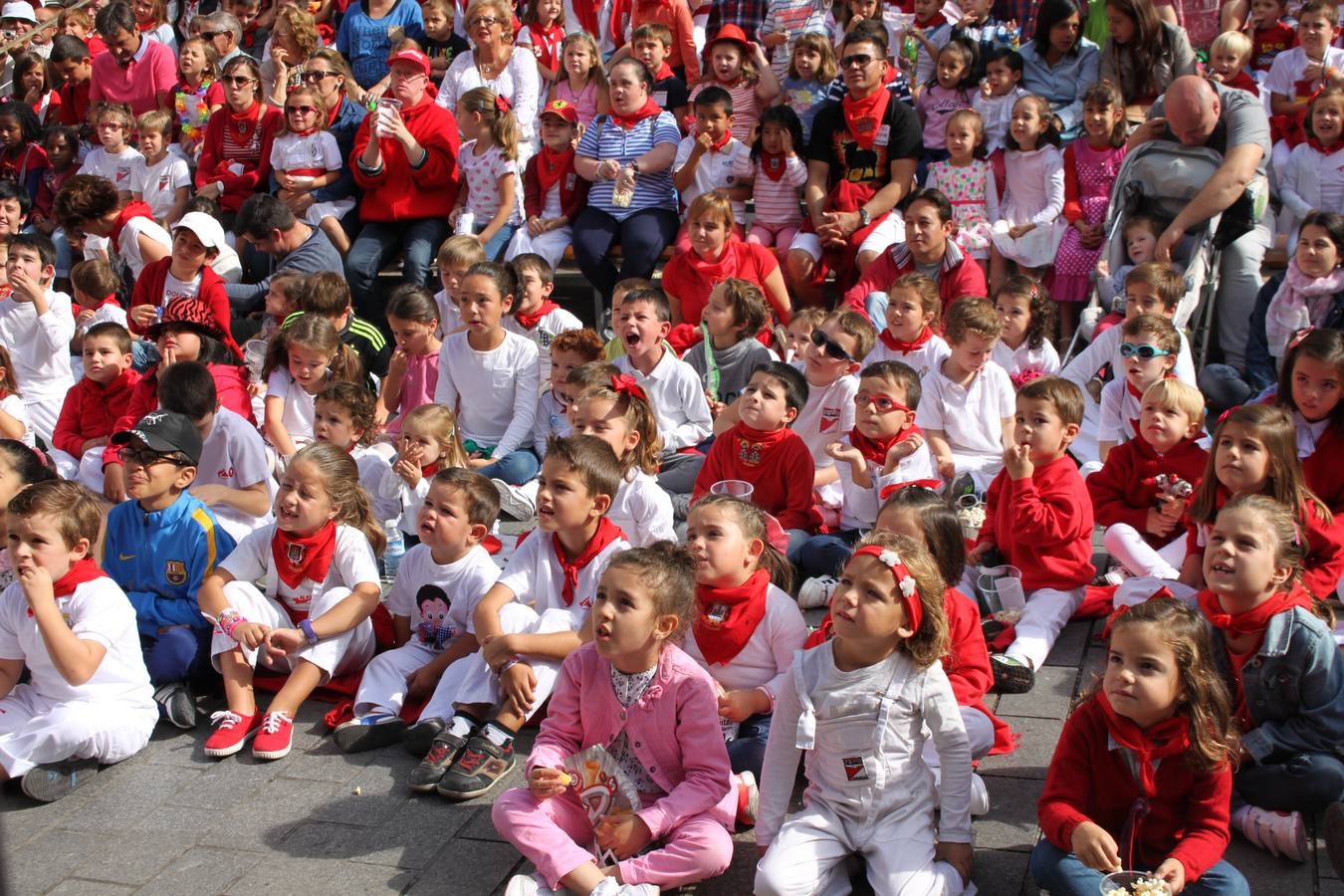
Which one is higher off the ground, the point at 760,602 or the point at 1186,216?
the point at 1186,216

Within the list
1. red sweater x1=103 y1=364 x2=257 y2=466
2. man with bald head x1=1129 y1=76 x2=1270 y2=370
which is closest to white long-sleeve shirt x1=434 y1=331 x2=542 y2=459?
red sweater x1=103 y1=364 x2=257 y2=466

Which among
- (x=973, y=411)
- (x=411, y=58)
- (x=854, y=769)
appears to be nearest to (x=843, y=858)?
(x=854, y=769)

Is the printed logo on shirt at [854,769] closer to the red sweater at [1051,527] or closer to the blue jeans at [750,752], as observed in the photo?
the blue jeans at [750,752]

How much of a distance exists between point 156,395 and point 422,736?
8.59 feet

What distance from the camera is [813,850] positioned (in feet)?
10.6

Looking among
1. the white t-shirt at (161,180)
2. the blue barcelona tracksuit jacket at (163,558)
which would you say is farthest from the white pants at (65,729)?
the white t-shirt at (161,180)

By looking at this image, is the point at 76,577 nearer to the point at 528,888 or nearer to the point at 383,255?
the point at 528,888

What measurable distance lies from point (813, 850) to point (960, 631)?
32.0 inches

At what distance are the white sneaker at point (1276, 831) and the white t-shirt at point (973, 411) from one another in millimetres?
2473

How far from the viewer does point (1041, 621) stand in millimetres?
4559

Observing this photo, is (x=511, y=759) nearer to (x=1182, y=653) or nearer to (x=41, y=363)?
(x=1182, y=653)

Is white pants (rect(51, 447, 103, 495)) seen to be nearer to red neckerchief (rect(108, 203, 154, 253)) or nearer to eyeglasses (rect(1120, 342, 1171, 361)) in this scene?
red neckerchief (rect(108, 203, 154, 253))

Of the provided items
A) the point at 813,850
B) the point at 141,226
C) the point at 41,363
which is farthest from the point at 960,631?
the point at 141,226

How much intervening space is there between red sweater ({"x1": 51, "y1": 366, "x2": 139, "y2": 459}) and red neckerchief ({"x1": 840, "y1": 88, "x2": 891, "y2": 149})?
3937mm
